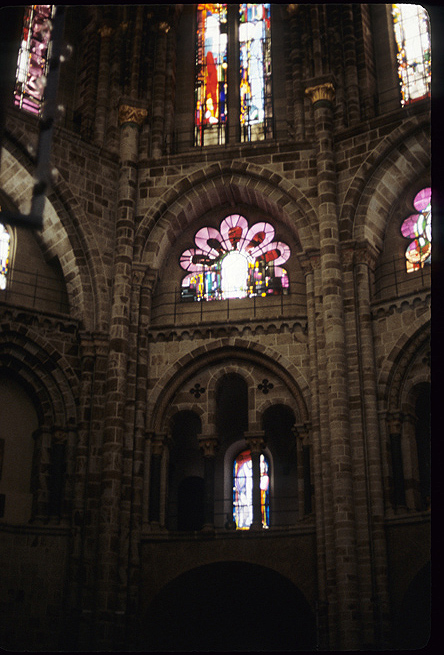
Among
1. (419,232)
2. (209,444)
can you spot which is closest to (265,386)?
(209,444)

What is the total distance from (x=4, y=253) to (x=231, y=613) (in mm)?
8937

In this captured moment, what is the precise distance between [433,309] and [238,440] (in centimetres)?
1389

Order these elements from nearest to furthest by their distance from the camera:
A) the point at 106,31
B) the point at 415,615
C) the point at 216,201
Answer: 1. the point at 415,615
2. the point at 216,201
3. the point at 106,31

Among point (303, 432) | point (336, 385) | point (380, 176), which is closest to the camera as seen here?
point (336, 385)

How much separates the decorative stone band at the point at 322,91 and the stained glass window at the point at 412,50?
5.89 feet

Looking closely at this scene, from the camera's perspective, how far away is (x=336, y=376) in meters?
16.9

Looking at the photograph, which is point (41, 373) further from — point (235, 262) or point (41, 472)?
point (235, 262)

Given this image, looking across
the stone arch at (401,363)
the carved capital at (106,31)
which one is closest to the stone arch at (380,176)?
the stone arch at (401,363)

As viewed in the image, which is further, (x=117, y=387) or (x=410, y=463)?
(x=117, y=387)

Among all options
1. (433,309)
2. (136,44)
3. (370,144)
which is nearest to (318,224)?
(370,144)

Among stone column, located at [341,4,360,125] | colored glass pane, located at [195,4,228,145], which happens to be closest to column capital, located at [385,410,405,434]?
stone column, located at [341,4,360,125]

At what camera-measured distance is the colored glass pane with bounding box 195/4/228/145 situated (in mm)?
21422

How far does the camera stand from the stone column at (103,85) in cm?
2061

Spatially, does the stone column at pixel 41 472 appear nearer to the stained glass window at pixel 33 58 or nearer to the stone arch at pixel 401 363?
the stone arch at pixel 401 363
